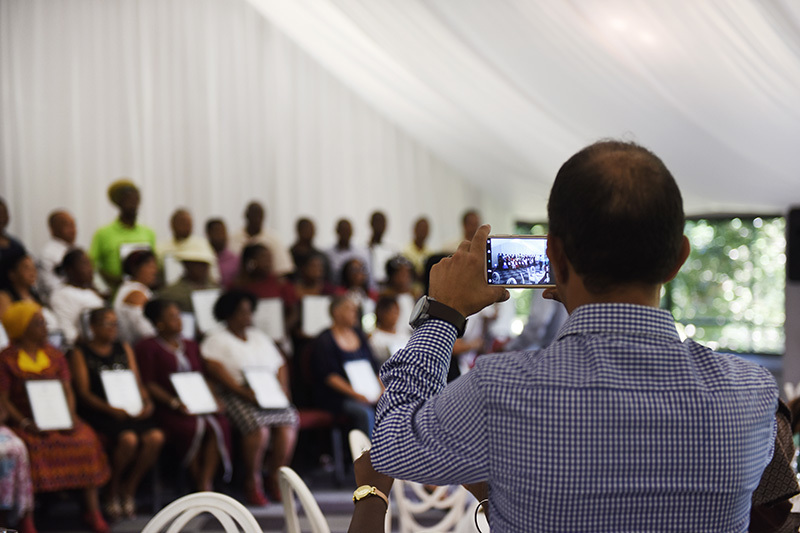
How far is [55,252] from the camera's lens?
591 cm

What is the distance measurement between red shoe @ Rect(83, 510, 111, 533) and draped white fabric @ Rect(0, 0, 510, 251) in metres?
3.58

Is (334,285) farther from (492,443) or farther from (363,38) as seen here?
(492,443)

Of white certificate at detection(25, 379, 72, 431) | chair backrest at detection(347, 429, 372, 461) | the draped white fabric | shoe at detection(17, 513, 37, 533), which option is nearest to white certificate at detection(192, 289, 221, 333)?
white certificate at detection(25, 379, 72, 431)

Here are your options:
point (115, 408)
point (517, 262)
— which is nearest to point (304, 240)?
point (115, 408)

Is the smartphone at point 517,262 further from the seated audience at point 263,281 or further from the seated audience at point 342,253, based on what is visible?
the seated audience at point 342,253

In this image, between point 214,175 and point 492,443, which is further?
point 214,175

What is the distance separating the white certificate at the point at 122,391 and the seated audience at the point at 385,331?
1742mm

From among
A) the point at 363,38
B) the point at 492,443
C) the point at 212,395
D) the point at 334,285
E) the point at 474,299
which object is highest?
the point at 363,38

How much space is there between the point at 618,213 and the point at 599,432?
0.23 metres

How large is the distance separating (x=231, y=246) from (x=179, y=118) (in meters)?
1.77

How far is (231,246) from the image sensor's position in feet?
23.9

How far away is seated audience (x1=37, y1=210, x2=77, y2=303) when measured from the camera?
5836 millimetres

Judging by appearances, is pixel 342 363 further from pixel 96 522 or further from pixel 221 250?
pixel 96 522

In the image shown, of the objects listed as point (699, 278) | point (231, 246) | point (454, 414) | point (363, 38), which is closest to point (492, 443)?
point (454, 414)
